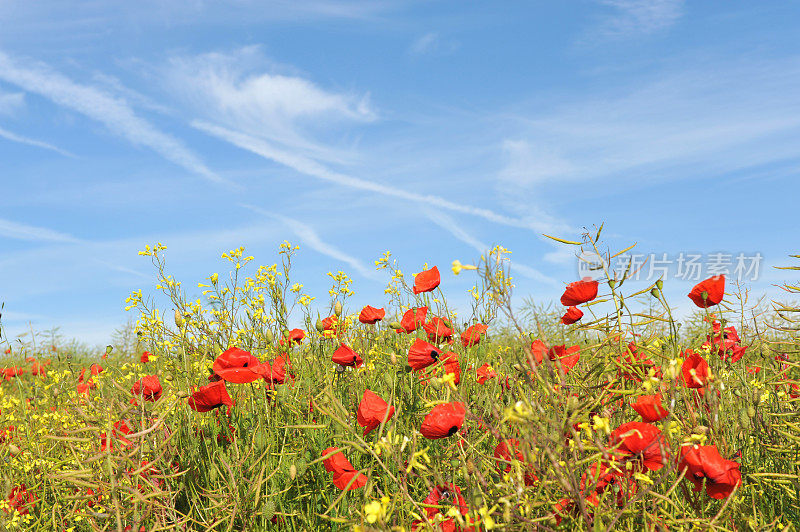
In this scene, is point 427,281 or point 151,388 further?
point 427,281

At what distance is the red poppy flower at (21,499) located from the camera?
276 centimetres

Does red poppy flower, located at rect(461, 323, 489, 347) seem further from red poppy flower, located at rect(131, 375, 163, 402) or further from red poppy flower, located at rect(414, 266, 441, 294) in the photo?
red poppy flower, located at rect(131, 375, 163, 402)

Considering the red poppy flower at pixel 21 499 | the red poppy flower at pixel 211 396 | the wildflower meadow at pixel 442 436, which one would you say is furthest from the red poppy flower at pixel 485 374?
the red poppy flower at pixel 21 499

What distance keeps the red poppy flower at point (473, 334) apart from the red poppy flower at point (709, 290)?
42.1 inches

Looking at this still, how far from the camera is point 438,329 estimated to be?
273 centimetres

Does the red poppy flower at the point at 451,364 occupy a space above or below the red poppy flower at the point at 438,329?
below

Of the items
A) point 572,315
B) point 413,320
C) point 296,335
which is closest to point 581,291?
point 572,315

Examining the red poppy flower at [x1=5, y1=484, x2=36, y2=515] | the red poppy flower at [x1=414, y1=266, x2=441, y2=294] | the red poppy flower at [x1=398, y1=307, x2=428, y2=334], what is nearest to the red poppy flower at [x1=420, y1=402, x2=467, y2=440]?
the red poppy flower at [x1=414, y1=266, x2=441, y2=294]

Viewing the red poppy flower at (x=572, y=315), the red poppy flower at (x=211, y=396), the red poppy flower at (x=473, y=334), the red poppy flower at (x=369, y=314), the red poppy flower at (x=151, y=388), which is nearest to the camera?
the red poppy flower at (x=572, y=315)

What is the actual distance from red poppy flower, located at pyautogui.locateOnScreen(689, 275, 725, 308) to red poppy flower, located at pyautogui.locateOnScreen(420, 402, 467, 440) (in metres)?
1.04

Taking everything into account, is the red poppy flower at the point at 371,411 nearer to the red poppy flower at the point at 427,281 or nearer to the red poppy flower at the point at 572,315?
the red poppy flower at the point at 572,315

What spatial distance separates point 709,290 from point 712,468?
758 millimetres

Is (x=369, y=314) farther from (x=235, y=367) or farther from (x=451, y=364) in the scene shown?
(x=235, y=367)

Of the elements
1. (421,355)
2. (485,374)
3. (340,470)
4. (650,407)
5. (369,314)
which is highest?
(369,314)
